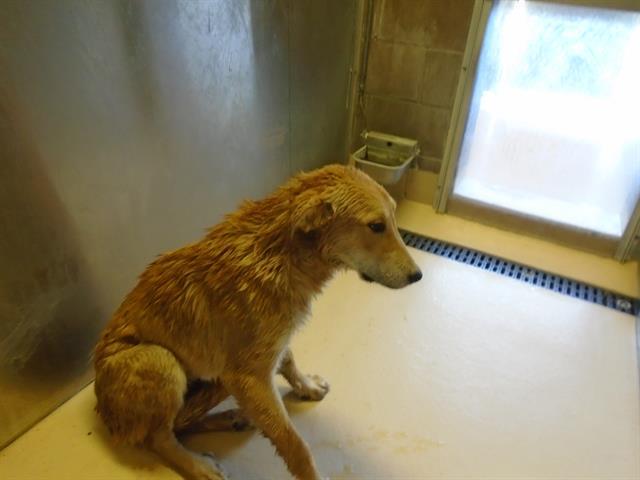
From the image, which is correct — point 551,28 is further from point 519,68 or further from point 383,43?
point 383,43

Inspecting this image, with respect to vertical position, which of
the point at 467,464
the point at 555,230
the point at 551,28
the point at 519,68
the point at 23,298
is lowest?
the point at 467,464

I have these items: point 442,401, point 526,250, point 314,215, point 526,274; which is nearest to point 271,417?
point 314,215

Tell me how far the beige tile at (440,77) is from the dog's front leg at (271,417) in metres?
1.64

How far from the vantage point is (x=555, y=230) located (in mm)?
2248

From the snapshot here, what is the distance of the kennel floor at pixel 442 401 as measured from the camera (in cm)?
130

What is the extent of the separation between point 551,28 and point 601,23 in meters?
0.18

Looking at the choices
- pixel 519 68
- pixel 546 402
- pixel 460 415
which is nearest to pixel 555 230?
pixel 519 68

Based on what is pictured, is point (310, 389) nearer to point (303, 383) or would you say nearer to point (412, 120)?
point (303, 383)

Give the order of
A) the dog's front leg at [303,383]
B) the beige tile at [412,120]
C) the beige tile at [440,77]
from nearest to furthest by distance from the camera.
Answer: the dog's front leg at [303,383] < the beige tile at [440,77] < the beige tile at [412,120]

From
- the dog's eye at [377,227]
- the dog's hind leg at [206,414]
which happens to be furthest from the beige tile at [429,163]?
the dog's hind leg at [206,414]

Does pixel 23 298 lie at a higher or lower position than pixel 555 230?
A: higher

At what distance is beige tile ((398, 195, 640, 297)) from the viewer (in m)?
2.04

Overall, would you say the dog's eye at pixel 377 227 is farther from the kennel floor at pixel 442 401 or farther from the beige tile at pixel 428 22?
the beige tile at pixel 428 22

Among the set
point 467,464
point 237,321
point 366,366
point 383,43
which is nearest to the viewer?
point 237,321
